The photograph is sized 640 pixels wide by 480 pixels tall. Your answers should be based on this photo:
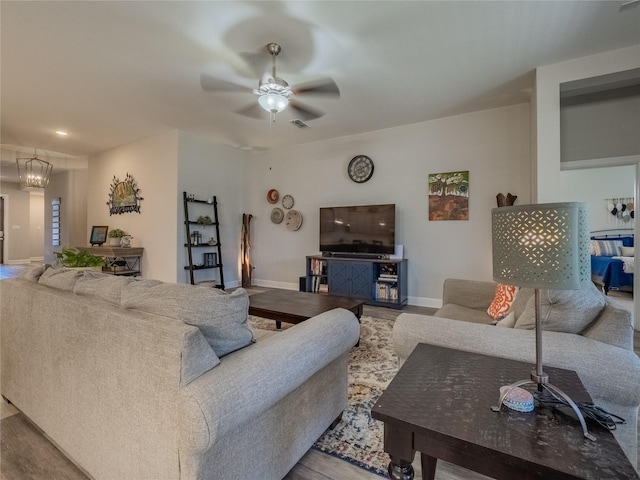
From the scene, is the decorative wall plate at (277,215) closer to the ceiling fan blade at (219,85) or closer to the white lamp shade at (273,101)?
the ceiling fan blade at (219,85)

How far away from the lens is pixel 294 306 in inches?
112

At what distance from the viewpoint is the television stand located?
435 centimetres

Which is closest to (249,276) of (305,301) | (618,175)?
(305,301)

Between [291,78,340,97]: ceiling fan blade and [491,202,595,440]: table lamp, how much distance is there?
6.94 ft

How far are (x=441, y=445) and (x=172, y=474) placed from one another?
825 mm

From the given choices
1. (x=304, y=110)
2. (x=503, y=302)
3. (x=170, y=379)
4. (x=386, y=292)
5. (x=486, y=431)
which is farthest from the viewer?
Answer: (x=386, y=292)

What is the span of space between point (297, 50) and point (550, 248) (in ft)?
8.80

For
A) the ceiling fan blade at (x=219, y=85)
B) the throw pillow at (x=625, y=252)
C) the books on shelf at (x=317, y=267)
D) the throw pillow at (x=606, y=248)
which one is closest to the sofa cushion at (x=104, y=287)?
the ceiling fan blade at (x=219, y=85)

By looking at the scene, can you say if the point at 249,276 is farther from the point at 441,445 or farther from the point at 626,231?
the point at 626,231

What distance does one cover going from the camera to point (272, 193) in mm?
5926

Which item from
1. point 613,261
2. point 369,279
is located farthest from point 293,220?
point 613,261

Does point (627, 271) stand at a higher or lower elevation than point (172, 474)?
higher

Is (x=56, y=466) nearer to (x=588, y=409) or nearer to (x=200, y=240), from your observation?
(x=588, y=409)

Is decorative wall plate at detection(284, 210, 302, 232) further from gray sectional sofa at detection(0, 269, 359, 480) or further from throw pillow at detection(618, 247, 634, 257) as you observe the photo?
throw pillow at detection(618, 247, 634, 257)
